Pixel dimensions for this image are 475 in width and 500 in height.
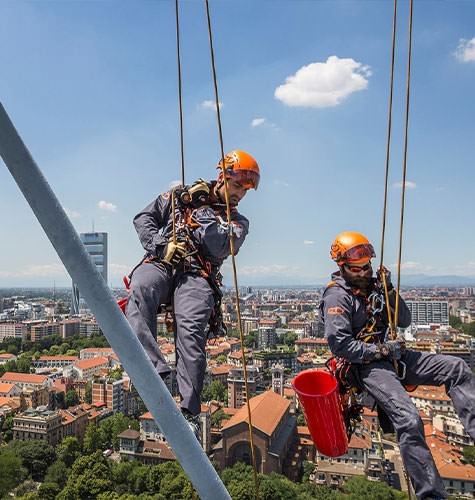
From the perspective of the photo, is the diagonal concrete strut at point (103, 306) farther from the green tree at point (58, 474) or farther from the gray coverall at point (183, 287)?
the green tree at point (58, 474)

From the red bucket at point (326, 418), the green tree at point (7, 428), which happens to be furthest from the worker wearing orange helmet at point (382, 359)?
the green tree at point (7, 428)

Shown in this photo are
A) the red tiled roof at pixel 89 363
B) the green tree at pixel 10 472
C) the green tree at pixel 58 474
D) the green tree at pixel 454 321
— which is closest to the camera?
the green tree at pixel 10 472

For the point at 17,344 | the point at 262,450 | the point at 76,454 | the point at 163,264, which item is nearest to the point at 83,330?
the point at 17,344

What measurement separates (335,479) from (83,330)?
42350 millimetres

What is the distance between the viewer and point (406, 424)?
5.17 ft

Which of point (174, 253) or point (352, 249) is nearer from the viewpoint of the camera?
point (174, 253)

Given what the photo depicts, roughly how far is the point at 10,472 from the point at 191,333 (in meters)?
23.2

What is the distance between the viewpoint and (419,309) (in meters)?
74.6

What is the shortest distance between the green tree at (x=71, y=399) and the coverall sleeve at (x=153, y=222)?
34.4 m

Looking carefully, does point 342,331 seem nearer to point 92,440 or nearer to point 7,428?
point 92,440

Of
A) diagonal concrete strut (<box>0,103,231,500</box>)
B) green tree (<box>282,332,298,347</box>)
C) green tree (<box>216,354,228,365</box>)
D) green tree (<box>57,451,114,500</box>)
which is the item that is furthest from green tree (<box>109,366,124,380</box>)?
diagonal concrete strut (<box>0,103,231,500</box>)

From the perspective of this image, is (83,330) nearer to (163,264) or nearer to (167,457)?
(167,457)

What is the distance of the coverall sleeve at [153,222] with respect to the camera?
1.92m

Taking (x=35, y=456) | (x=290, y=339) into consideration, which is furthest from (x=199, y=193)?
(x=290, y=339)
